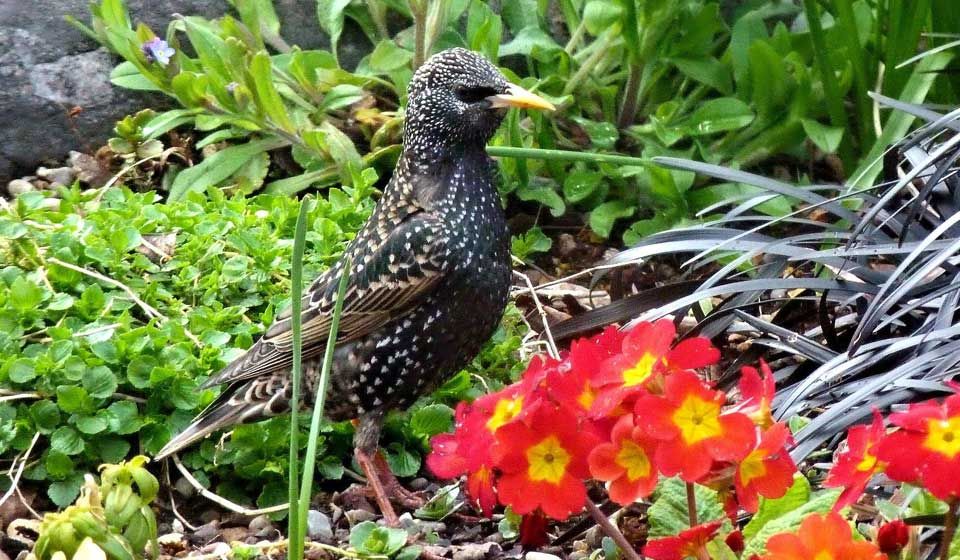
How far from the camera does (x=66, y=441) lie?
331 cm

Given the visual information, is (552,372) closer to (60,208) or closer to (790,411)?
(790,411)

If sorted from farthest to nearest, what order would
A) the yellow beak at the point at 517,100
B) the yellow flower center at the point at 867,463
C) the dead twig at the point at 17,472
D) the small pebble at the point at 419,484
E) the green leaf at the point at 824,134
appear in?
the green leaf at the point at 824,134
the small pebble at the point at 419,484
the yellow beak at the point at 517,100
the dead twig at the point at 17,472
the yellow flower center at the point at 867,463

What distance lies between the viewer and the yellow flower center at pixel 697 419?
5.68 ft

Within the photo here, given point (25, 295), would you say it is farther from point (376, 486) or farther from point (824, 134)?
point (824, 134)

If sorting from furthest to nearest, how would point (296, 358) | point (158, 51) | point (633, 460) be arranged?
point (158, 51) → point (296, 358) → point (633, 460)

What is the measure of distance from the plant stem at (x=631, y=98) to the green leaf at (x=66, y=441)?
8.09 feet

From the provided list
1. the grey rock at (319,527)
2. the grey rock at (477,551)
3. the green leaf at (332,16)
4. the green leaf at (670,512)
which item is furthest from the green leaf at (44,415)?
the green leaf at (332,16)

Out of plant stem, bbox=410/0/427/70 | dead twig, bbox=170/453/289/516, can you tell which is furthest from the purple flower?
dead twig, bbox=170/453/289/516

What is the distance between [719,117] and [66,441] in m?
2.58

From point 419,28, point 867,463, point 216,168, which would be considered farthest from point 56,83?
point 867,463

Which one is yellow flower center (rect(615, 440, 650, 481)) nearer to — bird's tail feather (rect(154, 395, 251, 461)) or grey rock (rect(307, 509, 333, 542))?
grey rock (rect(307, 509, 333, 542))

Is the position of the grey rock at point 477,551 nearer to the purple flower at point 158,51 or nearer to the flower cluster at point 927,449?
the flower cluster at point 927,449

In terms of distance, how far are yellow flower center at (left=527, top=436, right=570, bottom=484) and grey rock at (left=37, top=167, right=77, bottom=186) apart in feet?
11.9

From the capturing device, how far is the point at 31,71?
5.08 metres
